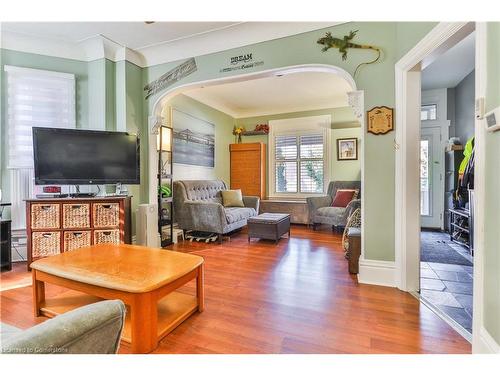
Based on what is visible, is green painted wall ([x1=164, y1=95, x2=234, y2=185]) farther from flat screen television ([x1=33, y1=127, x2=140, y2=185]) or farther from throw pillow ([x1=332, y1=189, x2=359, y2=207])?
throw pillow ([x1=332, y1=189, x2=359, y2=207])

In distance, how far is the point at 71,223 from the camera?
2.82 metres

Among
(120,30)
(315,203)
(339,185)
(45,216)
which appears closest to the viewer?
(45,216)

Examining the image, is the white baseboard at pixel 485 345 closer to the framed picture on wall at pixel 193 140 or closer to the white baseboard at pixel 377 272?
the white baseboard at pixel 377 272

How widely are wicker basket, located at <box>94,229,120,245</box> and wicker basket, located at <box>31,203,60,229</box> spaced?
41cm

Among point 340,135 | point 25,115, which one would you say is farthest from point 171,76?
point 340,135

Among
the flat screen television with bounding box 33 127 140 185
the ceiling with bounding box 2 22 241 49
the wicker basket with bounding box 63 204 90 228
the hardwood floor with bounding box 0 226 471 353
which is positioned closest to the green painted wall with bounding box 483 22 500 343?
the hardwood floor with bounding box 0 226 471 353

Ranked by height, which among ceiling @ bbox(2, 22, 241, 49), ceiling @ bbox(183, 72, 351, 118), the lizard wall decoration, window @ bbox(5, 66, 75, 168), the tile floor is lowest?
the tile floor

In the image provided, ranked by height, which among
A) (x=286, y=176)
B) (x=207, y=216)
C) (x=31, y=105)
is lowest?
(x=207, y=216)

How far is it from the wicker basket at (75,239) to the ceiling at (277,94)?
3001 mm

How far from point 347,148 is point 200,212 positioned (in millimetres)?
3509

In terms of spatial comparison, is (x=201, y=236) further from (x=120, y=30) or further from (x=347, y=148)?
(x=347, y=148)

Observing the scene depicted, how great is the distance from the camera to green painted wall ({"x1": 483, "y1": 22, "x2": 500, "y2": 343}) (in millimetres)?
1199

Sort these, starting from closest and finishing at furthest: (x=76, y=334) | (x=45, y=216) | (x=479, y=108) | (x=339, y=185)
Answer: (x=76, y=334) < (x=479, y=108) < (x=45, y=216) < (x=339, y=185)
